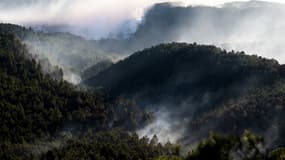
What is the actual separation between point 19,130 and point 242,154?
128147mm

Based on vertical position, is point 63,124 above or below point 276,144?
above

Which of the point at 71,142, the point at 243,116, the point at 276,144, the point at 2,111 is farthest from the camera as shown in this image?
the point at 2,111

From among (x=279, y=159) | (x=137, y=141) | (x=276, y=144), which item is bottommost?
(x=279, y=159)

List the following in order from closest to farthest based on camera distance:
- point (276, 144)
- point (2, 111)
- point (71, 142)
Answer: point (276, 144) → point (71, 142) → point (2, 111)

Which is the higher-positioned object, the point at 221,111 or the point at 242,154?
the point at 221,111

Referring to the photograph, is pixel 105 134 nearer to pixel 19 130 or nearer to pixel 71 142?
pixel 71 142

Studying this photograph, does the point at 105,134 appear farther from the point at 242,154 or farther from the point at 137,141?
the point at 242,154

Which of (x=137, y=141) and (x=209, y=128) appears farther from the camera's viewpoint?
(x=209, y=128)

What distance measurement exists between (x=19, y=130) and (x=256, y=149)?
422 feet

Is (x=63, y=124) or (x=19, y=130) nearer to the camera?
(x=19, y=130)

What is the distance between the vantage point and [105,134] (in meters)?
180

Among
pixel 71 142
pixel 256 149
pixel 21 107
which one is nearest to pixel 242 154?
pixel 256 149

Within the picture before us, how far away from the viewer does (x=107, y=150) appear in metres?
153

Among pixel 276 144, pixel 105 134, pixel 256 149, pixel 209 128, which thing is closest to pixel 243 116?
pixel 209 128
